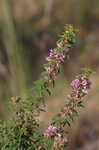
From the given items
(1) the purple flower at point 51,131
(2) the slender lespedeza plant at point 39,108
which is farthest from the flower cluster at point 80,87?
→ (1) the purple flower at point 51,131

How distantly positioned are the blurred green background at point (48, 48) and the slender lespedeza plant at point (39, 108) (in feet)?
9.33

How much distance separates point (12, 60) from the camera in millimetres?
5797

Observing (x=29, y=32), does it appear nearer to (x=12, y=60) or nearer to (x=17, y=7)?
(x=17, y=7)

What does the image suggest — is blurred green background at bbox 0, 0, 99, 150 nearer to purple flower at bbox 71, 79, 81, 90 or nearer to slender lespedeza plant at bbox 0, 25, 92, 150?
slender lespedeza plant at bbox 0, 25, 92, 150

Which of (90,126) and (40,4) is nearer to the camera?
(90,126)

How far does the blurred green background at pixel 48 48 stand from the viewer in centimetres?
570

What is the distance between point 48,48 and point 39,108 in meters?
4.79

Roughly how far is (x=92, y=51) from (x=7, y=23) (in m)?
2.25

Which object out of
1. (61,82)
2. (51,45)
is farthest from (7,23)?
(51,45)

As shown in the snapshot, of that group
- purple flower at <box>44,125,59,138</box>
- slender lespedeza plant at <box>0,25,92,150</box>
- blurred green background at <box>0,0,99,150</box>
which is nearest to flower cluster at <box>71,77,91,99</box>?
slender lespedeza plant at <box>0,25,92,150</box>

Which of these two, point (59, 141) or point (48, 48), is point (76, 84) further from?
point (48, 48)

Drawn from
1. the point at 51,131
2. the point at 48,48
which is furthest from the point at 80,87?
the point at 48,48

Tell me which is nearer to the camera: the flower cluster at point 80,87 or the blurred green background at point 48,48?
the flower cluster at point 80,87

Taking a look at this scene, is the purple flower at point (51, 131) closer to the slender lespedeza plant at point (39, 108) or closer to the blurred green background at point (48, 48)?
the slender lespedeza plant at point (39, 108)
